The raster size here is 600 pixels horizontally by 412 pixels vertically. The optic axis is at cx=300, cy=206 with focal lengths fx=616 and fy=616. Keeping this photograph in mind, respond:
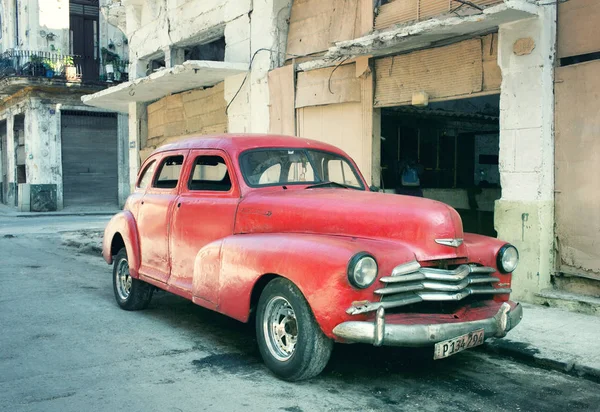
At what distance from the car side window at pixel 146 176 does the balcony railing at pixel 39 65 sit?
20364mm

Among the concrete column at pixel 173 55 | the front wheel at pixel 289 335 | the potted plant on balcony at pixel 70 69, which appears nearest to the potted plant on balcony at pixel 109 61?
the potted plant on balcony at pixel 70 69

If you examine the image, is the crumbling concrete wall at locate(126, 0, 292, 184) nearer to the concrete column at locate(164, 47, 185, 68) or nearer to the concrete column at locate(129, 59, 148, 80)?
the concrete column at locate(164, 47, 185, 68)

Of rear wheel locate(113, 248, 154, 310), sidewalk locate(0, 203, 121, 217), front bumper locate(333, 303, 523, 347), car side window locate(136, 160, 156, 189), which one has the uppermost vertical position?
car side window locate(136, 160, 156, 189)

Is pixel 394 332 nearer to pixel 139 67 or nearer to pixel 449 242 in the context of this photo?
pixel 449 242

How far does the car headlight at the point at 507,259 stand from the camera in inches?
184

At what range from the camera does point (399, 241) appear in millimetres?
4258

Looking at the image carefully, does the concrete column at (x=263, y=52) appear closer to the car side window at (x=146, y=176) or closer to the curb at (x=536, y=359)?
the car side window at (x=146, y=176)

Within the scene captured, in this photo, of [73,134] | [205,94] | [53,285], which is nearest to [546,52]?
[53,285]

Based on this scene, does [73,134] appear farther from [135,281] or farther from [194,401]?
[194,401]

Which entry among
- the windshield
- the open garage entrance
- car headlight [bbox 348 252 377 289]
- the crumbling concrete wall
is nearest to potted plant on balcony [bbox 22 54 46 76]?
the crumbling concrete wall

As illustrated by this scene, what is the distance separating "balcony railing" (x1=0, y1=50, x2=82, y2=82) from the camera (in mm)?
24781

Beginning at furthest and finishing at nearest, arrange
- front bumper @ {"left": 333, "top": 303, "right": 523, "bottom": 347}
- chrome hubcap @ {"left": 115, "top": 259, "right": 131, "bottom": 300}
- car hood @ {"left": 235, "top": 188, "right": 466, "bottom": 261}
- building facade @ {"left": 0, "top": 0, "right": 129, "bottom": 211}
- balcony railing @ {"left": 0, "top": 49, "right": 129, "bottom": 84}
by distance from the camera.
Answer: building facade @ {"left": 0, "top": 0, "right": 129, "bottom": 211} < balcony railing @ {"left": 0, "top": 49, "right": 129, "bottom": 84} < chrome hubcap @ {"left": 115, "top": 259, "right": 131, "bottom": 300} < car hood @ {"left": 235, "top": 188, "right": 466, "bottom": 261} < front bumper @ {"left": 333, "top": 303, "right": 523, "bottom": 347}

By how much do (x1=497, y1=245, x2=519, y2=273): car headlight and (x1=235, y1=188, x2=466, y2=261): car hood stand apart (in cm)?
42

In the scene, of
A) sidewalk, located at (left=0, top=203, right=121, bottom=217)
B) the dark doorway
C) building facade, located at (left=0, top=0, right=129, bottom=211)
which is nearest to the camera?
sidewalk, located at (left=0, top=203, right=121, bottom=217)
